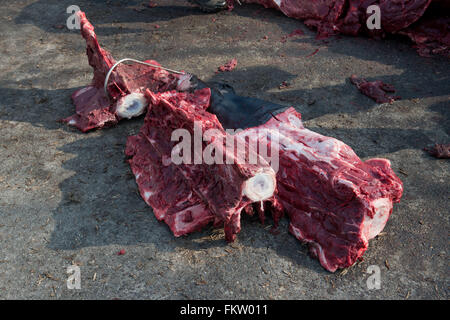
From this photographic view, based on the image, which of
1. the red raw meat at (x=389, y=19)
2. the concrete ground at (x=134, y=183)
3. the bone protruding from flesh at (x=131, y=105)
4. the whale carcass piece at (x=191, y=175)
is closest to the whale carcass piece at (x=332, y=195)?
the concrete ground at (x=134, y=183)

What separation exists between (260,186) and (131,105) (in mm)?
2497

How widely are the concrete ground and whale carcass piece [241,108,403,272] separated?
0.17 metres

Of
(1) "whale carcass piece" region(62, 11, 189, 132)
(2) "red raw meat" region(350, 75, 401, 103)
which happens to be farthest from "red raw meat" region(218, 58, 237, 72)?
(2) "red raw meat" region(350, 75, 401, 103)

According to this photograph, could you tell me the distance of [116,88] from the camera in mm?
4996

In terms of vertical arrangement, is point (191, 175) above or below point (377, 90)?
below

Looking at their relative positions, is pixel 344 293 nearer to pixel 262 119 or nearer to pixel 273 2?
pixel 262 119

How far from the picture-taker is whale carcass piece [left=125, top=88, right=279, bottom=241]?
325 centimetres

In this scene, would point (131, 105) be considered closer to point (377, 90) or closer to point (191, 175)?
point (191, 175)

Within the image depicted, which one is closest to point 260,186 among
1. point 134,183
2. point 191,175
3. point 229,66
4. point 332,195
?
point 332,195

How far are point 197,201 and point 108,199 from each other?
1.00 metres

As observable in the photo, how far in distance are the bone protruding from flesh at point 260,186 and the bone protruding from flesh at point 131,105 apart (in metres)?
2.43

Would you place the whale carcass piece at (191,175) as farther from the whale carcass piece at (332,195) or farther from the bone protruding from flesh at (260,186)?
the whale carcass piece at (332,195)

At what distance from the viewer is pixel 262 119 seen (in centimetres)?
415

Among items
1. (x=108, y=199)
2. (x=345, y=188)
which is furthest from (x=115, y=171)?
→ (x=345, y=188)
